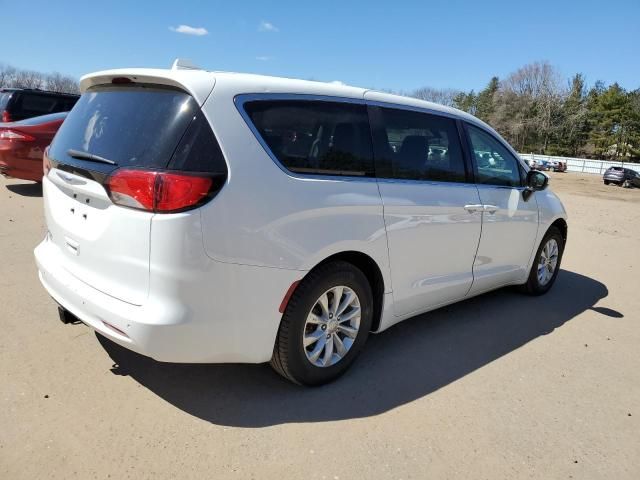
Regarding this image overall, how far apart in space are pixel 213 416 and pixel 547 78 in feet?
278

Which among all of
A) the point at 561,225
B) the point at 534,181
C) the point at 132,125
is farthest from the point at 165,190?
the point at 561,225

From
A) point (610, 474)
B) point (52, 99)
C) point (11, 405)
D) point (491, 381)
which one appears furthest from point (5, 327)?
point (52, 99)

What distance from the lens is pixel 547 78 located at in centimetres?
7525

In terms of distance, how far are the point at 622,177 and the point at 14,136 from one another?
130 feet

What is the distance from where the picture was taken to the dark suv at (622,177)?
36719mm

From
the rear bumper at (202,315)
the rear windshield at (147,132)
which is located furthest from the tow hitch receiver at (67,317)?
the rear windshield at (147,132)

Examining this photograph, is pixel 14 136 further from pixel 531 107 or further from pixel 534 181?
pixel 531 107

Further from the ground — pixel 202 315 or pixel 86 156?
pixel 86 156

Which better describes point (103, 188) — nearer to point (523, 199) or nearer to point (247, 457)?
point (247, 457)

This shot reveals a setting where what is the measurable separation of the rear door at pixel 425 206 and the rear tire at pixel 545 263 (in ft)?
4.69

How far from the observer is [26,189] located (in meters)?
9.44

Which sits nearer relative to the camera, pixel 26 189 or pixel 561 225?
pixel 561 225

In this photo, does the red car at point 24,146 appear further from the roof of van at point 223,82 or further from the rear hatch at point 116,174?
the rear hatch at point 116,174

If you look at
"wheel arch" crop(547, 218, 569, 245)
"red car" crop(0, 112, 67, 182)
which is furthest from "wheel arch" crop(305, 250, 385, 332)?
"red car" crop(0, 112, 67, 182)
